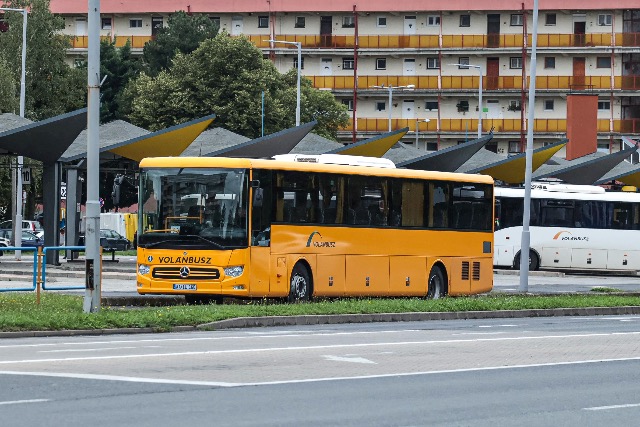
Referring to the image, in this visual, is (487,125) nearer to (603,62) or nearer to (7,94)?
(603,62)

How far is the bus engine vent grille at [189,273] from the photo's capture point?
29969 mm

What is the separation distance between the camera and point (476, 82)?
108m

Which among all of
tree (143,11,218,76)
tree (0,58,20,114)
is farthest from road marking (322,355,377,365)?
tree (143,11,218,76)

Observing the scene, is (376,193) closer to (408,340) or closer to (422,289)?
(422,289)

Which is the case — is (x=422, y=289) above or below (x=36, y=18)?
below

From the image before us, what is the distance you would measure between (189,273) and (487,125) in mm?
79682

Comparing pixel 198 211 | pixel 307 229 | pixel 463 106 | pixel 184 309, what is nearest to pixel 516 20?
pixel 463 106

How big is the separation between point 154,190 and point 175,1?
80.7 metres

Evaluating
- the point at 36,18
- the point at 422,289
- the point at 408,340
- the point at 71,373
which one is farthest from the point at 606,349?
the point at 36,18

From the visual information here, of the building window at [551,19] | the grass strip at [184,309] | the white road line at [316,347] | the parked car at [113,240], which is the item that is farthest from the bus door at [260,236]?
the building window at [551,19]

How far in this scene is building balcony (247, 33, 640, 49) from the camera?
348 ft

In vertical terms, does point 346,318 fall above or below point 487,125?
below

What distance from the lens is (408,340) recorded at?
21828 mm

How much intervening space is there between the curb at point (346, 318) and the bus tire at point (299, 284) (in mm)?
3339
